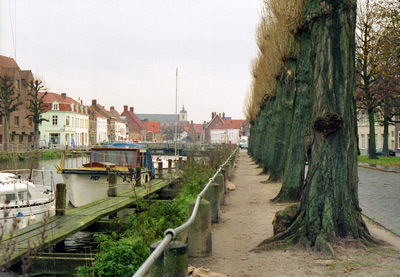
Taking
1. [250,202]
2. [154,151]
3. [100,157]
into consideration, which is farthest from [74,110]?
[250,202]

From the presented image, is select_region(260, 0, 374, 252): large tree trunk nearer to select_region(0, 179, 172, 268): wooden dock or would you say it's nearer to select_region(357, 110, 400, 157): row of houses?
select_region(0, 179, 172, 268): wooden dock

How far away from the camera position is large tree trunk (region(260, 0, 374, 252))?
24.6 feet

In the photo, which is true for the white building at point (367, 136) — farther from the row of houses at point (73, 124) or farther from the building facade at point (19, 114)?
the building facade at point (19, 114)

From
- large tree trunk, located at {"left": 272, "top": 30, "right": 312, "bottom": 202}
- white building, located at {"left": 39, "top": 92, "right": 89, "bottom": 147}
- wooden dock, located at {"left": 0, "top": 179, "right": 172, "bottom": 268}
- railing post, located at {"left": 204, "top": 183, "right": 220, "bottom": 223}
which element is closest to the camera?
wooden dock, located at {"left": 0, "top": 179, "right": 172, "bottom": 268}

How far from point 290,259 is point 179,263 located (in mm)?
2730

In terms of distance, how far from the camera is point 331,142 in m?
7.73

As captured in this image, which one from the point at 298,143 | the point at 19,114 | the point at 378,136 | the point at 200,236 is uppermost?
the point at 19,114

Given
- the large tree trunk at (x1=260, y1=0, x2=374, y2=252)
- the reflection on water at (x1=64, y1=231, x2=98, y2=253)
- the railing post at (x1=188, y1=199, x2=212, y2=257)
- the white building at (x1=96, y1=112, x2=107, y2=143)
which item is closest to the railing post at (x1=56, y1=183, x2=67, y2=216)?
the reflection on water at (x1=64, y1=231, x2=98, y2=253)

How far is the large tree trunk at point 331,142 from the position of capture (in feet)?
24.6

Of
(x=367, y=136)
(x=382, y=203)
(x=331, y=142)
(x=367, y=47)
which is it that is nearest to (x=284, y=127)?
(x=382, y=203)

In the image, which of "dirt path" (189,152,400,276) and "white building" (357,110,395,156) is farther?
"white building" (357,110,395,156)

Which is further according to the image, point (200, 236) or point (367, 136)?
point (367, 136)

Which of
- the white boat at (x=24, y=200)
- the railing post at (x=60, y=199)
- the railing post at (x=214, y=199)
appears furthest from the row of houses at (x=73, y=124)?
the railing post at (x=214, y=199)

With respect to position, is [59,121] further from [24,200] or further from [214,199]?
[214,199]
